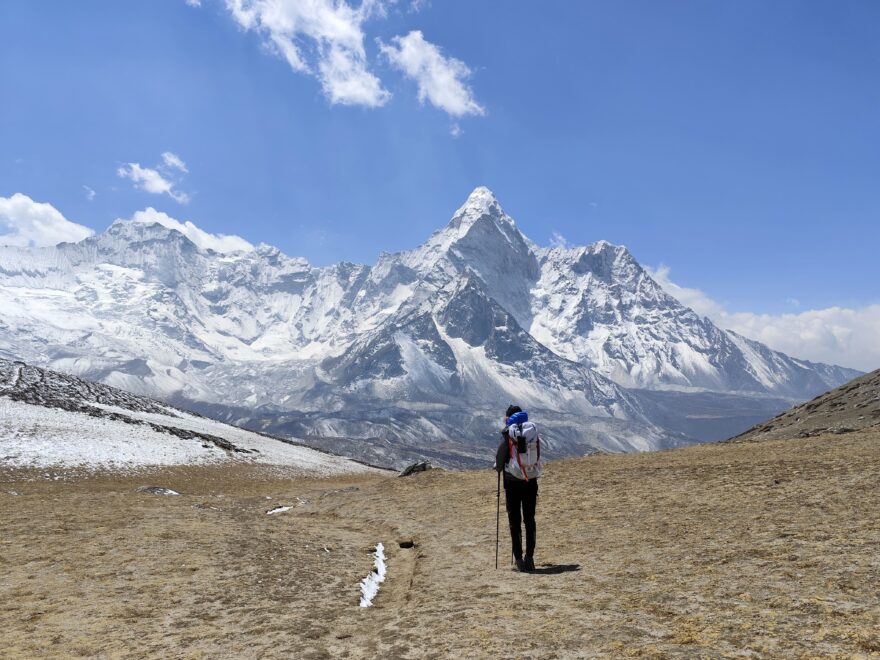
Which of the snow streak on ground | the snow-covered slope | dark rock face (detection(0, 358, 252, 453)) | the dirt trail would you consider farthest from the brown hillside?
dark rock face (detection(0, 358, 252, 453))

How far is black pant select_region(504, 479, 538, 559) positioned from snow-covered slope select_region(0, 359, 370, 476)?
1574 inches

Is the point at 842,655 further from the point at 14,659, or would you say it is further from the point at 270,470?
the point at 270,470

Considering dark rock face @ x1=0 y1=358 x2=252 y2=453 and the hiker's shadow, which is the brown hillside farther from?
dark rock face @ x1=0 y1=358 x2=252 y2=453

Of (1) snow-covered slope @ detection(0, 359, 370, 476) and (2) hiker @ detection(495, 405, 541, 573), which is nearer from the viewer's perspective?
(2) hiker @ detection(495, 405, 541, 573)

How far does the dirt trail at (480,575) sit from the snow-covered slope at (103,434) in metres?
23.0

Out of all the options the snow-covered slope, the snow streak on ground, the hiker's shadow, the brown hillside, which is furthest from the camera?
the snow-covered slope

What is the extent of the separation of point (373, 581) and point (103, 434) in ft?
157

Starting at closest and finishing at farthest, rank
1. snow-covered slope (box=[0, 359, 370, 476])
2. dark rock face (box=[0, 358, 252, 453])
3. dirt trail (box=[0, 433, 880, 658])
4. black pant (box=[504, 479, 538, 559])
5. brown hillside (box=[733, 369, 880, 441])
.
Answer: dirt trail (box=[0, 433, 880, 658]), black pant (box=[504, 479, 538, 559]), brown hillside (box=[733, 369, 880, 441]), snow-covered slope (box=[0, 359, 370, 476]), dark rock face (box=[0, 358, 252, 453])

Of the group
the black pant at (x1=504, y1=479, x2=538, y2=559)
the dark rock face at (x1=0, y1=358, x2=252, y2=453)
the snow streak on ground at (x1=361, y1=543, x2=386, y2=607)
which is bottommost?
the snow streak on ground at (x1=361, y1=543, x2=386, y2=607)

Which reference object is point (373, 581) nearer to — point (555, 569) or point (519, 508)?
point (519, 508)

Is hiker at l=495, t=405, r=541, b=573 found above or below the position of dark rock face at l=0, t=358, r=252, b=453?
below

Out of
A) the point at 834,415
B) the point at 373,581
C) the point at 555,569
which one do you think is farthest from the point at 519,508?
the point at 834,415

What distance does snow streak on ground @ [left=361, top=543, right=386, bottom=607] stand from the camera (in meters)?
12.7

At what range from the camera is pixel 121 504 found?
24797mm
